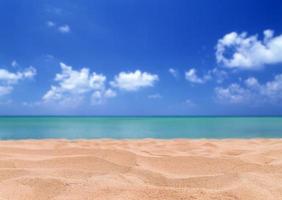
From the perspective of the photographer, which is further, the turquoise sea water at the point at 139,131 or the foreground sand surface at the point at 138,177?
the turquoise sea water at the point at 139,131

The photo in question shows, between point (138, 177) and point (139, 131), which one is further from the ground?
point (139, 131)

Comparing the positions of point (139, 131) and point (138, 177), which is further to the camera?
point (139, 131)

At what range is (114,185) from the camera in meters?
2.52

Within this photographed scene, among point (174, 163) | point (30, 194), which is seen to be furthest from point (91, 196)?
point (174, 163)

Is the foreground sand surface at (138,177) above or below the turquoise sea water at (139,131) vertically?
below

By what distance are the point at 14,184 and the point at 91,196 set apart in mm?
832

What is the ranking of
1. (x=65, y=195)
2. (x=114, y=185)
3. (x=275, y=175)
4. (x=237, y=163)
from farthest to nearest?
(x=237, y=163) → (x=275, y=175) → (x=114, y=185) → (x=65, y=195)

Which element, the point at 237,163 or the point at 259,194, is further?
the point at 237,163

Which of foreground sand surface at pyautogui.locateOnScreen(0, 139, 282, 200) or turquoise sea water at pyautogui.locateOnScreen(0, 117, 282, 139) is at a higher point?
turquoise sea water at pyautogui.locateOnScreen(0, 117, 282, 139)

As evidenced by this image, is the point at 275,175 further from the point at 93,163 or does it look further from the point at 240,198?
the point at 93,163

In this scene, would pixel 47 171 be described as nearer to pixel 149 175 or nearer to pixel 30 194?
pixel 30 194

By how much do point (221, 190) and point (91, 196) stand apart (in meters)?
1.04

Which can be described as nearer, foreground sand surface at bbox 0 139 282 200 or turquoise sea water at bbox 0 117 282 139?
foreground sand surface at bbox 0 139 282 200

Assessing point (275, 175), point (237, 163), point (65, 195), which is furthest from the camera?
point (237, 163)
